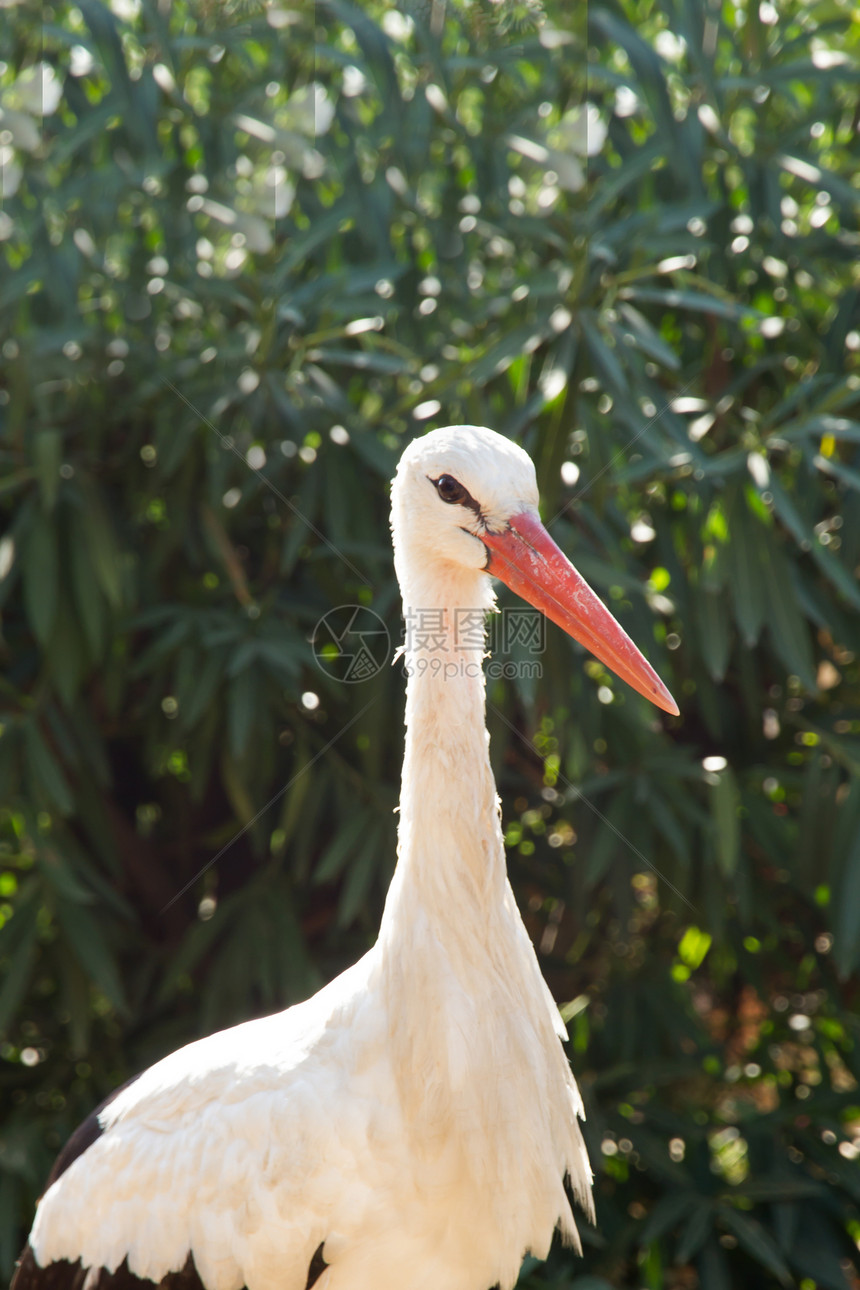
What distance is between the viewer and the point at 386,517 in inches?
116

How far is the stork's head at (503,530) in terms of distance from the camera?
5.16ft

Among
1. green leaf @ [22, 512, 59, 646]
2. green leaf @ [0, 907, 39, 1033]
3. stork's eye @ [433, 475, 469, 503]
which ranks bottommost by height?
green leaf @ [0, 907, 39, 1033]

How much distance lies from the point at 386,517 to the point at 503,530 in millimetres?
1394

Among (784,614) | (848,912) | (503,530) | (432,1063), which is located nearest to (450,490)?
(503,530)

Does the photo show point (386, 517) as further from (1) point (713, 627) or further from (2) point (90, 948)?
(2) point (90, 948)

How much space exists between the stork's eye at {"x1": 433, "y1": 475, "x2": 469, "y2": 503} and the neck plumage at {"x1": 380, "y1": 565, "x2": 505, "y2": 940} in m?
0.11

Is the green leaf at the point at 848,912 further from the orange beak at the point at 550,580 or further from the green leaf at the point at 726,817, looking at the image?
the orange beak at the point at 550,580

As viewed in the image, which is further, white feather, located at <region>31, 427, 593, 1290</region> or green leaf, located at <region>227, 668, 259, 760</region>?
green leaf, located at <region>227, 668, 259, 760</region>

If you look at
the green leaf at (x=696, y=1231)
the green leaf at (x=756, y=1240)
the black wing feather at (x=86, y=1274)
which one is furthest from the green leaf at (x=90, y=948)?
the green leaf at (x=756, y=1240)

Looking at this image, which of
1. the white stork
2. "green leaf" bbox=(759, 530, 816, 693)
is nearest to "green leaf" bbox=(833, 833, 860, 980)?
"green leaf" bbox=(759, 530, 816, 693)

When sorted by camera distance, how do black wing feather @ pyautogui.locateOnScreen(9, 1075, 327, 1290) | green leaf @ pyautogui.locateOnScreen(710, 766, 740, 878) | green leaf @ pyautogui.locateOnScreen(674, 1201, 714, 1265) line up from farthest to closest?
green leaf @ pyautogui.locateOnScreen(674, 1201, 714, 1265) < green leaf @ pyautogui.locateOnScreen(710, 766, 740, 878) < black wing feather @ pyautogui.locateOnScreen(9, 1075, 327, 1290)

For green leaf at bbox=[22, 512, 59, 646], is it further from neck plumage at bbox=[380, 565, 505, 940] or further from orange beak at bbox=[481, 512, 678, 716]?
orange beak at bbox=[481, 512, 678, 716]

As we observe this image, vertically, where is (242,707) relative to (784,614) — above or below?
below

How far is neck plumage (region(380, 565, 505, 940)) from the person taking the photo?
161cm
